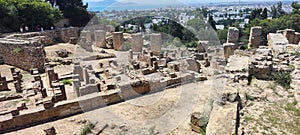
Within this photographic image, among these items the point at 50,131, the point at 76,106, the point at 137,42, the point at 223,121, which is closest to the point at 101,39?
the point at 137,42

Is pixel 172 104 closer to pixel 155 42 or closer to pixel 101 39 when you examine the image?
pixel 155 42

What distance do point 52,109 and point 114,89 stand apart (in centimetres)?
235

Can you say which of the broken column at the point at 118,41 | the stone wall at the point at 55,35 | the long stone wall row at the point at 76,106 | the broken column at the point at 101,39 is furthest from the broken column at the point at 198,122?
the stone wall at the point at 55,35

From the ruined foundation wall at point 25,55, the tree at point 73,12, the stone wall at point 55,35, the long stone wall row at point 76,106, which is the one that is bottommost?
the long stone wall row at point 76,106

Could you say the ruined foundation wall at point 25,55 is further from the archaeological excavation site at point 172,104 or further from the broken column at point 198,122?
the broken column at point 198,122

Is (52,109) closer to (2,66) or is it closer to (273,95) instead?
(273,95)

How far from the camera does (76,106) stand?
835 centimetres

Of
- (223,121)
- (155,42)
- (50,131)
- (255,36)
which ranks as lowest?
(50,131)

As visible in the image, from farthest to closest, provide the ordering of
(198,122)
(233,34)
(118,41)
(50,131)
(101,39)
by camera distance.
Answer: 1. (101,39)
2. (118,41)
3. (233,34)
4. (50,131)
5. (198,122)

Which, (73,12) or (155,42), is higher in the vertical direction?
(73,12)

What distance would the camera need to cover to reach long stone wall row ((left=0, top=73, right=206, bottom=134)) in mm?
7743

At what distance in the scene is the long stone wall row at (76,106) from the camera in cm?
774

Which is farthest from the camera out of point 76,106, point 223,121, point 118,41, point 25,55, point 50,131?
point 118,41

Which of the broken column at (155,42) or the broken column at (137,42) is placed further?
the broken column at (137,42)
